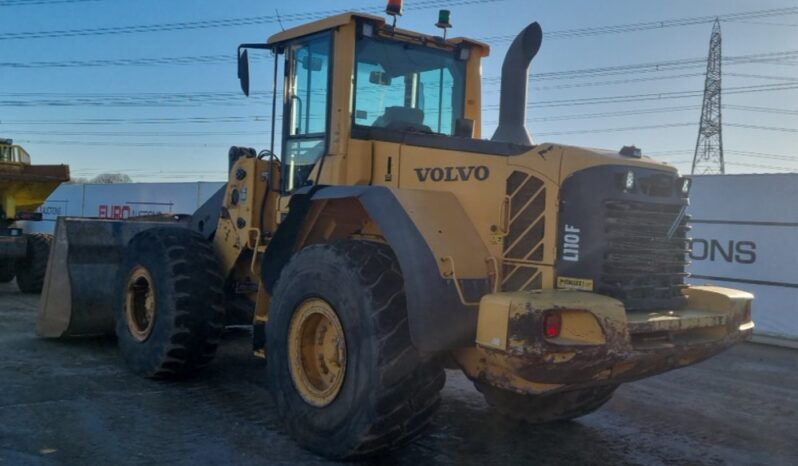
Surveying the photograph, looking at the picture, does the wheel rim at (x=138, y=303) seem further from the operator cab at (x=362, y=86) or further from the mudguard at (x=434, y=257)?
the mudguard at (x=434, y=257)

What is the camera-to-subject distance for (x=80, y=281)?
8438 mm

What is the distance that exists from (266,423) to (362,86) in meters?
2.58

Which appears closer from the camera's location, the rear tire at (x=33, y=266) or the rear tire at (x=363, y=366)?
the rear tire at (x=363, y=366)

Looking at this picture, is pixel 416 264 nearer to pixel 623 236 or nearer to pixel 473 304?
pixel 473 304

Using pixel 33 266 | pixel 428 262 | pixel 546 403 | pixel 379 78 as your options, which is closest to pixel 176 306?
pixel 379 78

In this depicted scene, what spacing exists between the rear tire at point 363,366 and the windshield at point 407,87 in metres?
1.38

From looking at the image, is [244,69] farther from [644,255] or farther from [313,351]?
[644,255]

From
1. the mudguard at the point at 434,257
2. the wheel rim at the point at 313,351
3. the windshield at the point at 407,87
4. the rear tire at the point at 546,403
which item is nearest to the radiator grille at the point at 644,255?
the mudguard at the point at 434,257

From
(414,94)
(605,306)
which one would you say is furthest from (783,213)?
(605,306)

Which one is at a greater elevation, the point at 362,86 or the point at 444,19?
the point at 444,19

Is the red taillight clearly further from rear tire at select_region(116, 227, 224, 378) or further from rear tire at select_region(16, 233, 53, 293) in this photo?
rear tire at select_region(16, 233, 53, 293)

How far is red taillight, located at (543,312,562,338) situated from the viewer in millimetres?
4055

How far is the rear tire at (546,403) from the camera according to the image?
5.66 metres

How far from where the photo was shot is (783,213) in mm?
11078
